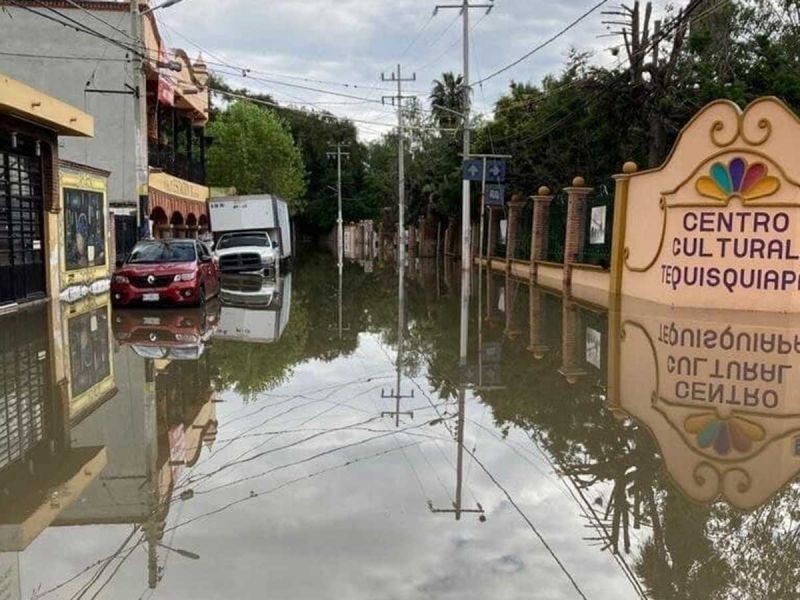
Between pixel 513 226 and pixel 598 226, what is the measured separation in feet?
40.0

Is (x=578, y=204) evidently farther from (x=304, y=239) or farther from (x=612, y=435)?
(x=304, y=239)

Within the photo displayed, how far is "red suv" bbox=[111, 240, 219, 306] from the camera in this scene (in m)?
17.2

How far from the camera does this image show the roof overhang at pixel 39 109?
15.4 metres

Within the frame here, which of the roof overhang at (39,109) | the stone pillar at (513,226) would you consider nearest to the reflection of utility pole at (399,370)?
the roof overhang at (39,109)

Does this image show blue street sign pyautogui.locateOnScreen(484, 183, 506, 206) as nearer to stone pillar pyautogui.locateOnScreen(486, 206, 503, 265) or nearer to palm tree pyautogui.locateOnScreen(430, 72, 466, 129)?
stone pillar pyautogui.locateOnScreen(486, 206, 503, 265)

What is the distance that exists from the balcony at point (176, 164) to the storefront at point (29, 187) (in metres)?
14.6

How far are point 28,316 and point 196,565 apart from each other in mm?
13315

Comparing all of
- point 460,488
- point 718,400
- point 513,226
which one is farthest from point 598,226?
point 460,488

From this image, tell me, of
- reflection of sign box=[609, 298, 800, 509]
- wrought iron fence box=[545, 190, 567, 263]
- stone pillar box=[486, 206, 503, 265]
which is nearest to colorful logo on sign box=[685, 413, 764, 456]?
reflection of sign box=[609, 298, 800, 509]

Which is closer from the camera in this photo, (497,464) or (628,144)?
(497,464)

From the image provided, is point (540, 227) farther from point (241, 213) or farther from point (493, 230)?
point (241, 213)

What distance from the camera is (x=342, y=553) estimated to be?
184 inches

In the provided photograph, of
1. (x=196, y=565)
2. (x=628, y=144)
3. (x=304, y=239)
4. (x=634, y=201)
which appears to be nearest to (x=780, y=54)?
(x=628, y=144)

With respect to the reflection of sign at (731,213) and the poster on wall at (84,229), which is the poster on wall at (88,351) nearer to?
the poster on wall at (84,229)
